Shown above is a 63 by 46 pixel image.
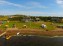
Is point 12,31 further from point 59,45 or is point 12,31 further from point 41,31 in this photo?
point 59,45

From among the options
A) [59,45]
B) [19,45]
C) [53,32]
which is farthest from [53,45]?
[53,32]

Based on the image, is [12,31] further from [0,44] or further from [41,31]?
[0,44]

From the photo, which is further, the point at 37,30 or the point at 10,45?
the point at 37,30

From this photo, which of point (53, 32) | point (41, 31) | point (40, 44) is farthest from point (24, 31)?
point (40, 44)

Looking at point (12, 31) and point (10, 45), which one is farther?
point (12, 31)

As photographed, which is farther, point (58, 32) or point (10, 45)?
point (58, 32)

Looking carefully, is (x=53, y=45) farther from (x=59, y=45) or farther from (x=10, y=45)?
(x=10, y=45)

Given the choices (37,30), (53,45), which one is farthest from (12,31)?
(53,45)
